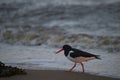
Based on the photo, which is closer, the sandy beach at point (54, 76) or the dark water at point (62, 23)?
the sandy beach at point (54, 76)

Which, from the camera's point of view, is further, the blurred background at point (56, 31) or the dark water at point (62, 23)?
the dark water at point (62, 23)

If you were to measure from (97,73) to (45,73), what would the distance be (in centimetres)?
95

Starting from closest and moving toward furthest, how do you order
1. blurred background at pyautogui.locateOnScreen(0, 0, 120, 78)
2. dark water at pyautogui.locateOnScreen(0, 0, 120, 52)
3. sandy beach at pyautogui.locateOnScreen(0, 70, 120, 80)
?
1. sandy beach at pyautogui.locateOnScreen(0, 70, 120, 80)
2. blurred background at pyautogui.locateOnScreen(0, 0, 120, 78)
3. dark water at pyautogui.locateOnScreen(0, 0, 120, 52)

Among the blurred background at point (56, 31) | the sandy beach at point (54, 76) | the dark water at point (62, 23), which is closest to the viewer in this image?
the sandy beach at point (54, 76)

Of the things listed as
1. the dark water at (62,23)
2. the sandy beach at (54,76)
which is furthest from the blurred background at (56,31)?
the sandy beach at (54,76)

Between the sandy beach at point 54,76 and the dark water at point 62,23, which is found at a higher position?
the dark water at point 62,23

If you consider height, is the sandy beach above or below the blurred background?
below

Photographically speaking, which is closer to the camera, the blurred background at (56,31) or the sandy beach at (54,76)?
the sandy beach at (54,76)

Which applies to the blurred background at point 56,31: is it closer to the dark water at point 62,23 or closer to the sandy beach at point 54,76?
the dark water at point 62,23

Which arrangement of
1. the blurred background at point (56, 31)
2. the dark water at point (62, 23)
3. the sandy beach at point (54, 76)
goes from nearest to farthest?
the sandy beach at point (54, 76), the blurred background at point (56, 31), the dark water at point (62, 23)

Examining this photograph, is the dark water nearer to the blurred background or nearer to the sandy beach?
the blurred background

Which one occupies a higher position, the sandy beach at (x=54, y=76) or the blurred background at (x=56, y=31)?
the blurred background at (x=56, y=31)

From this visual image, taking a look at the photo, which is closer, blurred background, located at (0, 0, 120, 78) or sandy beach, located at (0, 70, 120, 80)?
sandy beach, located at (0, 70, 120, 80)

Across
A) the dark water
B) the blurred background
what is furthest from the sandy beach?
the dark water
